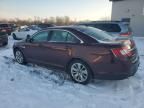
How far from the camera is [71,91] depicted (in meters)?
5.35

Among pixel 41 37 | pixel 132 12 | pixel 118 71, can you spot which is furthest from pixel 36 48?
pixel 132 12

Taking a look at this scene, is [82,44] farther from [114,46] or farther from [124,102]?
[124,102]

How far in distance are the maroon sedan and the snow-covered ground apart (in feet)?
1.20

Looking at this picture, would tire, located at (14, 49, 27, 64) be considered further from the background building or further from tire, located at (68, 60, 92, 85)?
the background building

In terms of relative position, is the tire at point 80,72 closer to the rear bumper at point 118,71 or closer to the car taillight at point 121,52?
the rear bumper at point 118,71

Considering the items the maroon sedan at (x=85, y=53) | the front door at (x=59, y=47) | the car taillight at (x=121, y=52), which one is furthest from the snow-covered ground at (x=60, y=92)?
the car taillight at (x=121, y=52)

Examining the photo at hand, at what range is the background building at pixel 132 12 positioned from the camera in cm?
2133

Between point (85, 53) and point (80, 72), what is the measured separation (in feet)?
1.98

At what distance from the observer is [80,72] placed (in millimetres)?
5871

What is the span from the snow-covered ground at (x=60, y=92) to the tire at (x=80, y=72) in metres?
0.19

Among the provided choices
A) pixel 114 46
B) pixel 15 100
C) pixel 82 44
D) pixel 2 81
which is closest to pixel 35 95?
pixel 15 100

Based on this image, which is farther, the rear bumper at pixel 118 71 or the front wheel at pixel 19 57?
the front wheel at pixel 19 57

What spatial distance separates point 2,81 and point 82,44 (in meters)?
2.51

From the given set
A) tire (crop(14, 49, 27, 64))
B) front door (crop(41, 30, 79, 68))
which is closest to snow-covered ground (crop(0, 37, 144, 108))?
front door (crop(41, 30, 79, 68))
